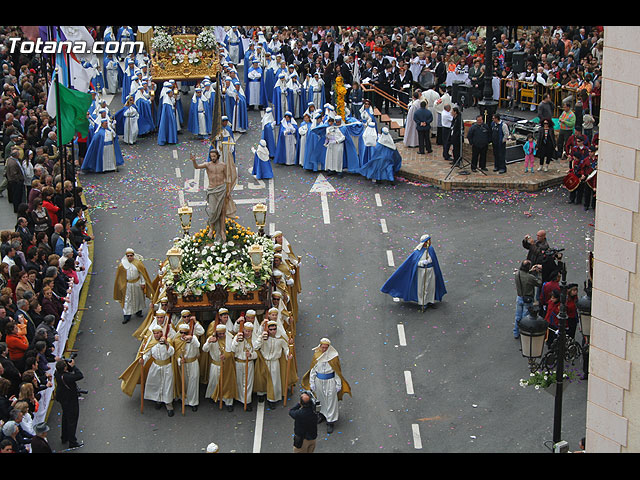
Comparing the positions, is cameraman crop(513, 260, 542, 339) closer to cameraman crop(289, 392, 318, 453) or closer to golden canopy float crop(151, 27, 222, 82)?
cameraman crop(289, 392, 318, 453)

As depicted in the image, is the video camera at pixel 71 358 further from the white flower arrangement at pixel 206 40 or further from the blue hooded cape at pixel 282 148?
the white flower arrangement at pixel 206 40

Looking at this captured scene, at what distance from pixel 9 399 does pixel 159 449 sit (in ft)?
8.02

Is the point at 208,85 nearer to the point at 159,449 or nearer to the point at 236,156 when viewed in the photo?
the point at 236,156

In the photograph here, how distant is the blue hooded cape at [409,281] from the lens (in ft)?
66.8

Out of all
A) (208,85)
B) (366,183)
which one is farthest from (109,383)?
(208,85)

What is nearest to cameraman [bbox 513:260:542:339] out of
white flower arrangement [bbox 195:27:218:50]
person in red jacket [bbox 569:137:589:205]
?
person in red jacket [bbox 569:137:589:205]

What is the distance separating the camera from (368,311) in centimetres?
2078

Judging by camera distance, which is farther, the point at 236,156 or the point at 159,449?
the point at 236,156

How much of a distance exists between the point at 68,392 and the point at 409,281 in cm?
720

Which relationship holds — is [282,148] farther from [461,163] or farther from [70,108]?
[70,108]

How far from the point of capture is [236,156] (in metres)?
29.5

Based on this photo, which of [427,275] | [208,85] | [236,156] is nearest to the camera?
[427,275]

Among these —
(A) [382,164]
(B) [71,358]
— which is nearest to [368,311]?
(B) [71,358]

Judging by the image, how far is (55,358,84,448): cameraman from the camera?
15773 millimetres
